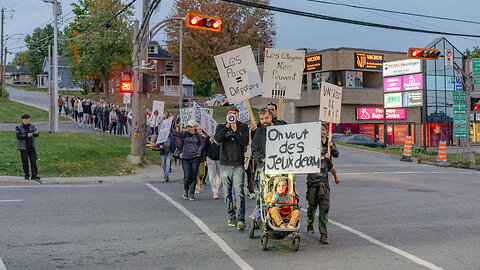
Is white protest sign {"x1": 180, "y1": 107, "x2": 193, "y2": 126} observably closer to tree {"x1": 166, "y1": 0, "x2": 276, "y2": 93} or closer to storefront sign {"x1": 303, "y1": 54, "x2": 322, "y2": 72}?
storefront sign {"x1": 303, "y1": 54, "x2": 322, "y2": 72}

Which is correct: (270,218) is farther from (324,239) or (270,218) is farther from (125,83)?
(125,83)

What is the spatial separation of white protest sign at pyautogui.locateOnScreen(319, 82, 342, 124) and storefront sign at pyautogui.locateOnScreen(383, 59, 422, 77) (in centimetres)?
3398

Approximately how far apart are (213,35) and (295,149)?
176 ft

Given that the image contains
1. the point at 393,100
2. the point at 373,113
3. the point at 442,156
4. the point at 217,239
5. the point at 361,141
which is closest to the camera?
the point at 217,239

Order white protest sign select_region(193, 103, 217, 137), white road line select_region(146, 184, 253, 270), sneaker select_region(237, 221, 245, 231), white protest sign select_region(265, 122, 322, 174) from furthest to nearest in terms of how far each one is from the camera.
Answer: white protest sign select_region(193, 103, 217, 137) < sneaker select_region(237, 221, 245, 231) < white protest sign select_region(265, 122, 322, 174) < white road line select_region(146, 184, 253, 270)

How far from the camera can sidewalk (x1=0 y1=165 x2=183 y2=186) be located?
51.2ft

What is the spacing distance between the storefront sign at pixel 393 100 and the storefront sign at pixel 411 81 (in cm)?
78

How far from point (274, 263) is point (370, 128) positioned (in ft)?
149

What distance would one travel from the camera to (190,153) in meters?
12.6

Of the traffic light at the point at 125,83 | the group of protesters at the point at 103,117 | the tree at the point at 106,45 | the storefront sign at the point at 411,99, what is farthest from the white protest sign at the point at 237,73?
the tree at the point at 106,45

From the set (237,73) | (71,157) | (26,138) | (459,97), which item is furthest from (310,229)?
(459,97)

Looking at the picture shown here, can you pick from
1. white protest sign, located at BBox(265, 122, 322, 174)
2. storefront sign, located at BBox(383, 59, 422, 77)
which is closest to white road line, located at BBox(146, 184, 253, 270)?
white protest sign, located at BBox(265, 122, 322, 174)

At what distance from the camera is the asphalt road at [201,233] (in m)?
6.89

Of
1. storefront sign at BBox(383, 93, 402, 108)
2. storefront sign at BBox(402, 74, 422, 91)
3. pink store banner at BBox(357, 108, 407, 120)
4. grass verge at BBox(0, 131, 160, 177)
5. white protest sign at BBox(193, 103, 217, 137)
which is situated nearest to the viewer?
white protest sign at BBox(193, 103, 217, 137)
